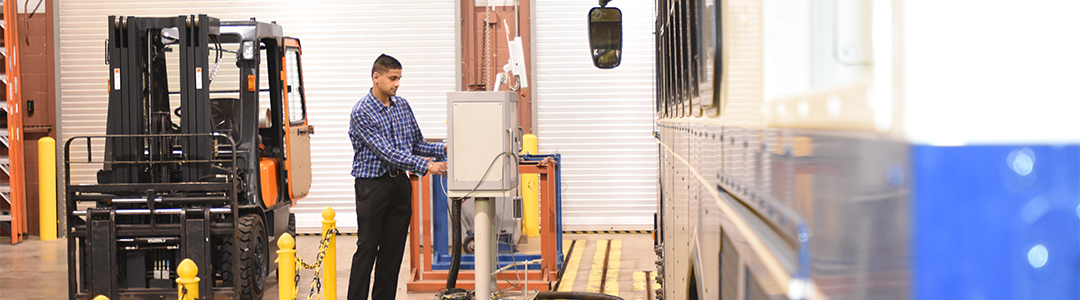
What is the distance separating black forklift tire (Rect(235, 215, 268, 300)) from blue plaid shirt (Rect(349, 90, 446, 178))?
1.88 m

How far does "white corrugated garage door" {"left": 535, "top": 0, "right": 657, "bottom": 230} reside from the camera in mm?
11086

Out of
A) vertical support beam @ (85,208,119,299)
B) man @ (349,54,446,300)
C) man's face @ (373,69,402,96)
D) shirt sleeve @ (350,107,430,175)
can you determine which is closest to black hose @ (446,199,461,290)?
man @ (349,54,446,300)

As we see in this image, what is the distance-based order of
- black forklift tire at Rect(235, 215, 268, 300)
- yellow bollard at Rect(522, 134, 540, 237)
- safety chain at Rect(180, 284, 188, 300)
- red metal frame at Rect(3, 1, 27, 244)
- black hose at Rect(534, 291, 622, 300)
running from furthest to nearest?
1. red metal frame at Rect(3, 1, 27, 244)
2. yellow bollard at Rect(522, 134, 540, 237)
3. black forklift tire at Rect(235, 215, 268, 300)
4. black hose at Rect(534, 291, 622, 300)
5. safety chain at Rect(180, 284, 188, 300)

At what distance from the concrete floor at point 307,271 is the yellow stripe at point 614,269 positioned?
1cm

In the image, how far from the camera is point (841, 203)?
0.52m

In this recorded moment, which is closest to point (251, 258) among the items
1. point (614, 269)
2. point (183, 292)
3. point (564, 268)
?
point (183, 292)

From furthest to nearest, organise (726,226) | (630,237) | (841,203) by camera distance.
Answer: (630,237), (726,226), (841,203)

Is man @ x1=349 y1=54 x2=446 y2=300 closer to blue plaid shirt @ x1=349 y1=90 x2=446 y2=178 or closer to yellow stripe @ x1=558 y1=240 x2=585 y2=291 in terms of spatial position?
blue plaid shirt @ x1=349 y1=90 x2=446 y2=178

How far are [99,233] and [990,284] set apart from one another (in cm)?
721

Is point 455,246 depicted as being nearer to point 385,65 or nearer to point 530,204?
point 385,65

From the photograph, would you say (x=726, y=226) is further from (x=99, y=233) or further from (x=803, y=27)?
(x=99, y=233)

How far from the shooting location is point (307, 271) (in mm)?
8750

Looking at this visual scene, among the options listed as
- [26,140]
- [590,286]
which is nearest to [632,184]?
[590,286]

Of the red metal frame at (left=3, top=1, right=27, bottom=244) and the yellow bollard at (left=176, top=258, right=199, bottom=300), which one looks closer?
the yellow bollard at (left=176, top=258, right=199, bottom=300)
